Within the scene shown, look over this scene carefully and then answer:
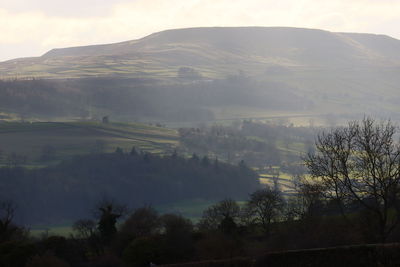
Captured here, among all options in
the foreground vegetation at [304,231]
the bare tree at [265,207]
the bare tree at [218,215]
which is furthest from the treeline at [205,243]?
the bare tree at [218,215]

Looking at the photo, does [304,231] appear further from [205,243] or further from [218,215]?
[218,215]

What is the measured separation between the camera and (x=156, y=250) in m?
53.8

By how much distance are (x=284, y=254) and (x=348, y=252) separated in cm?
331

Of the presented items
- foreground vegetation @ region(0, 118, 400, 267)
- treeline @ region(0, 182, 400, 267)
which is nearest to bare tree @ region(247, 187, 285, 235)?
foreground vegetation @ region(0, 118, 400, 267)

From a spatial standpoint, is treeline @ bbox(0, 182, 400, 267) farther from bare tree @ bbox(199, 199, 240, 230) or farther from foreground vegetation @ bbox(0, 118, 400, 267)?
bare tree @ bbox(199, 199, 240, 230)

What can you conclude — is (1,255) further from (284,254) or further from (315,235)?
(284,254)

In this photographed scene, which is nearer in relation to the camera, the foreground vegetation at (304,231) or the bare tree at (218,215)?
the foreground vegetation at (304,231)

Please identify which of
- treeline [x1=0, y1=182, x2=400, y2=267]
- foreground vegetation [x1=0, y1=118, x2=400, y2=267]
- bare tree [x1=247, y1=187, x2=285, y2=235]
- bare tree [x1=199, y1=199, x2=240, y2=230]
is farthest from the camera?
bare tree [x1=199, y1=199, x2=240, y2=230]

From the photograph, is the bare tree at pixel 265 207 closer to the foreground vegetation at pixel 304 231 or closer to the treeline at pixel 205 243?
the foreground vegetation at pixel 304 231

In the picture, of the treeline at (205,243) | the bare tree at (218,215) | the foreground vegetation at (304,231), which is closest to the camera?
the foreground vegetation at (304,231)

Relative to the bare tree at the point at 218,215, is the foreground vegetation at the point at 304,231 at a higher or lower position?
higher

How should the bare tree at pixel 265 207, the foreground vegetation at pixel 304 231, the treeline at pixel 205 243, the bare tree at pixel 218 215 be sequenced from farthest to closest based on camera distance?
the bare tree at pixel 218 215 < the bare tree at pixel 265 207 < the treeline at pixel 205 243 < the foreground vegetation at pixel 304 231

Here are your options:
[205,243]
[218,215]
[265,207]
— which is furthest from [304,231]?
[218,215]

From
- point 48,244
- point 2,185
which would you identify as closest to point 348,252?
point 48,244
